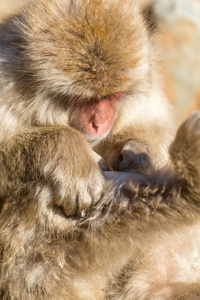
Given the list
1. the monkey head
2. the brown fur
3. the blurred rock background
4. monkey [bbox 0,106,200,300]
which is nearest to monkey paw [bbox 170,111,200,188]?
monkey [bbox 0,106,200,300]

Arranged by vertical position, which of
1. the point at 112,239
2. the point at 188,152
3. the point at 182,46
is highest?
the point at 182,46

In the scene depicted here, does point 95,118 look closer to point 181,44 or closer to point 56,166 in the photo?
point 56,166

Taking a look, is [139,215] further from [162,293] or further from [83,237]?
[162,293]

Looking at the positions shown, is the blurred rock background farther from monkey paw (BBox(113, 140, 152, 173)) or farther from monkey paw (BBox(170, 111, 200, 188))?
monkey paw (BBox(170, 111, 200, 188))

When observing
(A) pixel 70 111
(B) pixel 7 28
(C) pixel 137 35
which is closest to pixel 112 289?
(A) pixel 70 111

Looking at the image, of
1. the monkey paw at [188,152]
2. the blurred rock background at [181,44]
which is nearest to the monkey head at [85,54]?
the monkey paw at [188,152]

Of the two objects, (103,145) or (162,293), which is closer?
(162,293)

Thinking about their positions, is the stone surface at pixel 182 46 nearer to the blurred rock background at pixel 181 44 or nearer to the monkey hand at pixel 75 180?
the blurred rock background at pixel 181 44

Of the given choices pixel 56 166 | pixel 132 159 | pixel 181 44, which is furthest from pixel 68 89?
pixel 181 44
